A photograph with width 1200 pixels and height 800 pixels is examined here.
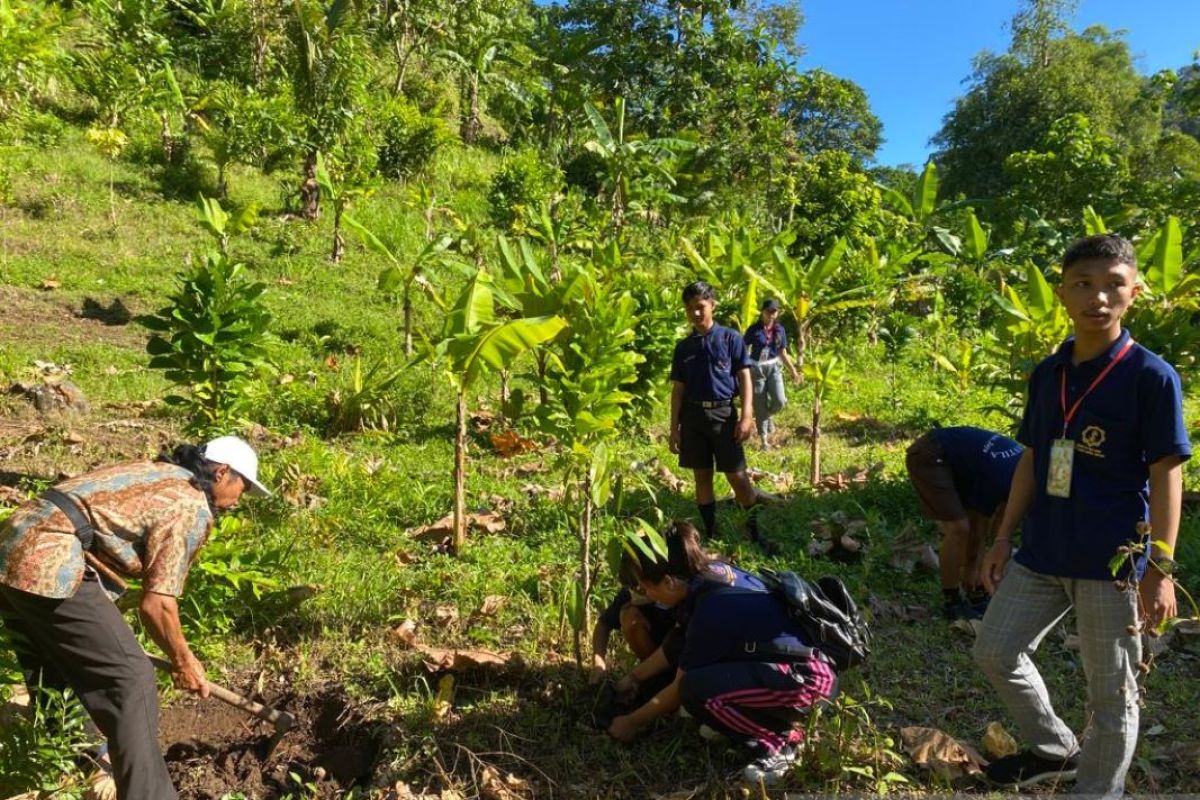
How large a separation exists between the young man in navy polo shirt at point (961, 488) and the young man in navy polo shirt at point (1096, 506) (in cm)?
138

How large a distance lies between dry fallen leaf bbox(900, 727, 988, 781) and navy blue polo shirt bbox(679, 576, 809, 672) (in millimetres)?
568

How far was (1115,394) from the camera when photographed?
7.87 ft

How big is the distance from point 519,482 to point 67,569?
3.71 meters

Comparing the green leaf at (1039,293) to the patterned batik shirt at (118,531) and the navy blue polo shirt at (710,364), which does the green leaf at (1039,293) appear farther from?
the patterned batik shirt at (118,531)

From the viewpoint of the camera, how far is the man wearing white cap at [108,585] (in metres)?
2.68

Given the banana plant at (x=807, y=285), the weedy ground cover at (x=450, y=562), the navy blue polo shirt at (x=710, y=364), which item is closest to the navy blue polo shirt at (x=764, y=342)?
the banana plant at (x=807, y=285)

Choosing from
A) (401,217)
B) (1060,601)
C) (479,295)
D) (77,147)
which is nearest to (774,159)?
(401,217)

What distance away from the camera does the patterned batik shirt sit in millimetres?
2639

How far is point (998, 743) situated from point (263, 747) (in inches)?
110

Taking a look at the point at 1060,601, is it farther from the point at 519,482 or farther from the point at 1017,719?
the point at 519,482

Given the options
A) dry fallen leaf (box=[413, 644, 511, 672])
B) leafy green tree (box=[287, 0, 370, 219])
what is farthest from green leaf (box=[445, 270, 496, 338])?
leafy green tree (box=[287, 0, 370, 219])

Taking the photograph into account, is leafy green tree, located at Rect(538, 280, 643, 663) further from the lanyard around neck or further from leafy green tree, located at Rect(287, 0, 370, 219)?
leafy green tree, located at Rect(287, 0, 370, 219)

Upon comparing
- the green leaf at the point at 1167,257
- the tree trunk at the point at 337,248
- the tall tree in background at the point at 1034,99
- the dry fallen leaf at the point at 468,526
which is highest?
the tall tree in background at the point at 1034,99

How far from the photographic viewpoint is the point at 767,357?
743 centimetres
